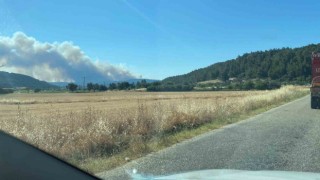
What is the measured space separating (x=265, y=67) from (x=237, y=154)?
157m

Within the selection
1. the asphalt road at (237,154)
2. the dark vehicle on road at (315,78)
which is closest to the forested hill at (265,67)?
the dark vehicle on road at (315,78)

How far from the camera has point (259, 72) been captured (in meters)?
163

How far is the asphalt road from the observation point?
29.7 feet

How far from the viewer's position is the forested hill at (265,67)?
139900 mm

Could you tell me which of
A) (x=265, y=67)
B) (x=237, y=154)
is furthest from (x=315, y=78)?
(x=265, y=67)

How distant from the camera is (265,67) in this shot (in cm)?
16400

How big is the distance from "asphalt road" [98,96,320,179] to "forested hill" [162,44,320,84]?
11660 centimetres

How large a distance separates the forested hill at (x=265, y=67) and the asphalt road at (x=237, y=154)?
116602 millimetres

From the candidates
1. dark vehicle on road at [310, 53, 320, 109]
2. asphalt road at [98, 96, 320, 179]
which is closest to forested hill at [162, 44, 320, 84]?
dark vehicle on road at [310, 53, 320, 109]

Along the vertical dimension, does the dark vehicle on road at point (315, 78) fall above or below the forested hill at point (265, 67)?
below

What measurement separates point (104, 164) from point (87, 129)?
2844 millimetres

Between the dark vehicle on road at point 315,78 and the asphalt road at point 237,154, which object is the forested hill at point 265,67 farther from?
the asphalt road at point 237,154

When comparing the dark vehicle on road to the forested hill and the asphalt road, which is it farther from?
the forested hill

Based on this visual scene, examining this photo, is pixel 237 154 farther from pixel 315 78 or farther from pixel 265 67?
pixel 265 67
